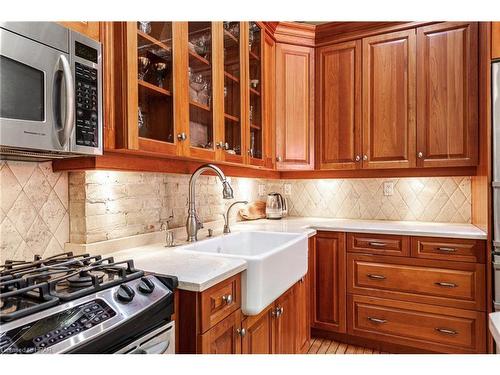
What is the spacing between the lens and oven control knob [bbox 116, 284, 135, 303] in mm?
996

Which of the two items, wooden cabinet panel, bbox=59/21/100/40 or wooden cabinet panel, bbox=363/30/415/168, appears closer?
wooden cabinet panel, bbox=59/21/100/40

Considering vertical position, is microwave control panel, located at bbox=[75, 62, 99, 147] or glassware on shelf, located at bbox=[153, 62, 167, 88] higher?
glassware on shelf, located at bbox=[153, 62, 167, 88]

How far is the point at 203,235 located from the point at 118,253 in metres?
0.60

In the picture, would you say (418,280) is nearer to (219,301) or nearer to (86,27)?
(219,301)

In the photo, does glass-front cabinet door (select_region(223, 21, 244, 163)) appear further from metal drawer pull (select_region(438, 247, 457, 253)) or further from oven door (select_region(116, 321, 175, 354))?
metal drawer pull (select_region(438, 247, 457, 253))

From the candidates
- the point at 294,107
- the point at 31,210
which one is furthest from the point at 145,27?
the point at 294,107

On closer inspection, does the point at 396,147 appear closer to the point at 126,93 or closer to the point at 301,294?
the point at 301,294

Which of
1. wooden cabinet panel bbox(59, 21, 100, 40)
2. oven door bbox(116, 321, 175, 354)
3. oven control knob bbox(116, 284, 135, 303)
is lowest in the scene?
oven door bbox(116, 321, 175, 354)

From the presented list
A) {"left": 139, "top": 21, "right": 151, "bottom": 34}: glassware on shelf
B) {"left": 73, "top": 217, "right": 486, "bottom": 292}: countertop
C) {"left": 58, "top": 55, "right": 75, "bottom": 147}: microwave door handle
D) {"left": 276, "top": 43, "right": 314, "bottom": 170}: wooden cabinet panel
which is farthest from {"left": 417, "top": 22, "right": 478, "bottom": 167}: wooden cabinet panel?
{"left": 58, "top": 55, "right": 75, "bottom": 147}: microwave door handle

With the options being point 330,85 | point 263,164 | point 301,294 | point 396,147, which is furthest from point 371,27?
point 301,294

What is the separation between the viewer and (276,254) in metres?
1.56

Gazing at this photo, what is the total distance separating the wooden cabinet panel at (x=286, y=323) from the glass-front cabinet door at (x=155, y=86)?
968 mm

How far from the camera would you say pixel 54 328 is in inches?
32.1

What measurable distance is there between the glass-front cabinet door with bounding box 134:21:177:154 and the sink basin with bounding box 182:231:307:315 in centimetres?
58
